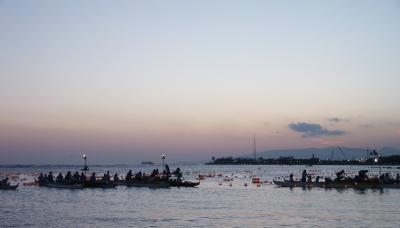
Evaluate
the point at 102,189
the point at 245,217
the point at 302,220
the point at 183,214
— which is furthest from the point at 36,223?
the point at 102,189

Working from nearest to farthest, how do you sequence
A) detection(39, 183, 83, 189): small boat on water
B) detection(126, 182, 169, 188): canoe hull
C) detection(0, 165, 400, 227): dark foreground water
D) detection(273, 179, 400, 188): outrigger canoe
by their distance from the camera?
detection(0, 165, 400, 227): dark foreground water, detection(39, 183, 83, 189): small boat on water, detection(273, 179, 400, 188): outrigger canoe, detection(126, 182, 169, 188): canoe hull

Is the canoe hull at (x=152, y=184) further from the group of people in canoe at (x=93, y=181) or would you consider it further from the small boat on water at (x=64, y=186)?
the small boat on water at (x=64, y=186)

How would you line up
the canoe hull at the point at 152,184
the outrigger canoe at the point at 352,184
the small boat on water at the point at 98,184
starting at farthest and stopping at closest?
1. the canoe hull at the point at 152,184
2. the small boat on water at the point at 98,184
3. the outrigger canoe at the point at 352,184

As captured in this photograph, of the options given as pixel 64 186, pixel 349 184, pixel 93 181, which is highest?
pixel 93 181

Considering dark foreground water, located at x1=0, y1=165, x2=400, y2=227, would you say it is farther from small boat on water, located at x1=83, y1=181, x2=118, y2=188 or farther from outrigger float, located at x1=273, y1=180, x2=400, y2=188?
small boat on water, located at x1=83, y1=181, x2=118, y2=188

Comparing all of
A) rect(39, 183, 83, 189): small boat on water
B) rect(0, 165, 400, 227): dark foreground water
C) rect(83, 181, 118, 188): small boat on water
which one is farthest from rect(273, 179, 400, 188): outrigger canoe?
rect(39, 183, 83, 189): small boat on water

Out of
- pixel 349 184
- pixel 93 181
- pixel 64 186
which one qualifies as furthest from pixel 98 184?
pixel 349 184

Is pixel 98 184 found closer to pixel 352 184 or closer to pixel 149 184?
pixel 149 184

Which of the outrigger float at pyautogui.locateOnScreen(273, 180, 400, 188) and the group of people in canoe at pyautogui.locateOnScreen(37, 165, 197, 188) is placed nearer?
the outrigger float at pyautogui.locateOnScreen(273, 180, 400, 188)

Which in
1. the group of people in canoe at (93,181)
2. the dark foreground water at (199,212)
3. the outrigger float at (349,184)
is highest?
the group of people in canoe at (93,181)

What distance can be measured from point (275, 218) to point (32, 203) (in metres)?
19.6

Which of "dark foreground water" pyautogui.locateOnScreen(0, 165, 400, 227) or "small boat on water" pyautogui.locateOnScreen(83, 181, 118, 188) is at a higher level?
"small boat on water" pyautogui.locateOnScreen(83, 181, 118, 188)

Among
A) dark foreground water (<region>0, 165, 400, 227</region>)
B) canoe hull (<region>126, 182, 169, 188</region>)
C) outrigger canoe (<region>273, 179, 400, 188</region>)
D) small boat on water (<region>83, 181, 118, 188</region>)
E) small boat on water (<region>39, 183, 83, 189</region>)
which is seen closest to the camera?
dark foreground water (<region>0, 165, 400, 227</region>)

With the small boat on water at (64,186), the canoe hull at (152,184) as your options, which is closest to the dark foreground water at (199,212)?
the small boat on water at (64,186)
